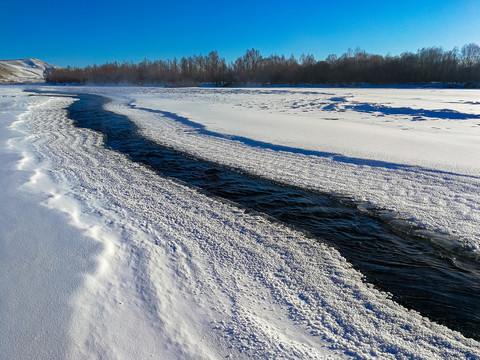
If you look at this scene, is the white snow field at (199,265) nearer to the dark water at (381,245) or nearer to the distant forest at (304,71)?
the dark water at (381,245)

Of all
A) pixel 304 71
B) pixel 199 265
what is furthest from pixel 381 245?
pixel 304 71

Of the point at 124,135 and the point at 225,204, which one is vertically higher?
the point at 124,135

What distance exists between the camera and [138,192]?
4.70 metres

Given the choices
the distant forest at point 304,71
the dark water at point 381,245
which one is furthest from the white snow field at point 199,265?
the distant forest at point 304,71

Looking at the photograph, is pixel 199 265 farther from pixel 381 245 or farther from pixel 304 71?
pixel 304 71

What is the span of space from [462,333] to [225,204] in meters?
3.06

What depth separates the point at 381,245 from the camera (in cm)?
350

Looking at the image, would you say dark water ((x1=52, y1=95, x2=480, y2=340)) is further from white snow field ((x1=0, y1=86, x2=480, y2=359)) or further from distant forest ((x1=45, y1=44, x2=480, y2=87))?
distant forest ((x1=45, y1=44, x2=480, y2=87))

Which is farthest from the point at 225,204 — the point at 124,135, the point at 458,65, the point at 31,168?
the point at 458,65

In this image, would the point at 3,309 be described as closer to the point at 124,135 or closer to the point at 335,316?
the point at 335,316

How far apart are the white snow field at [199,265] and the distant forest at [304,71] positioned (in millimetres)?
52914

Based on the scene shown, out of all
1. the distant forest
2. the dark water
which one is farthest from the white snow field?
the distant forest

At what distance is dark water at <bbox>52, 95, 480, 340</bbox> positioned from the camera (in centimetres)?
262

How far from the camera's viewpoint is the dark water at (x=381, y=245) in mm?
2621
